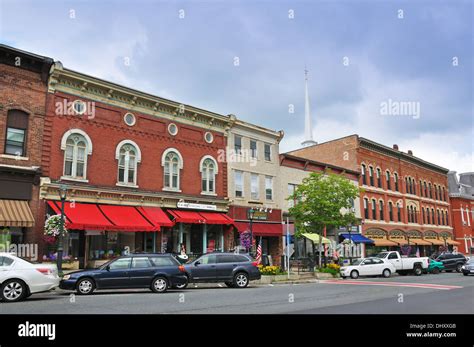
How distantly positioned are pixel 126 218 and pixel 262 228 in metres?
11.2

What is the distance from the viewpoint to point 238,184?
3067 cm

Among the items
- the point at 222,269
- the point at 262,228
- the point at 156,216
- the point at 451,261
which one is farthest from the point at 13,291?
the point at 451,261

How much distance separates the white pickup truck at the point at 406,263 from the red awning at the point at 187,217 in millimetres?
12882

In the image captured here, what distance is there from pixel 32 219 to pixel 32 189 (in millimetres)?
1727

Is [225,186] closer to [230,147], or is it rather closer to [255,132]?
[230,147]

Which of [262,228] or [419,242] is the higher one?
[262,228]

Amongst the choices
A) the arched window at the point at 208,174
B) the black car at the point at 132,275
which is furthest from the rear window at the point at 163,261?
the arched window at the point at 208,174

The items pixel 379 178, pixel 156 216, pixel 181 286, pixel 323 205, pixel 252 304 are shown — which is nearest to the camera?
pixel 252 304

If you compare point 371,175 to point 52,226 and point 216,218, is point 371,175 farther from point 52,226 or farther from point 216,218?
point 52,226

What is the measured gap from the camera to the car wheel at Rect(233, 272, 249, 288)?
717 inches

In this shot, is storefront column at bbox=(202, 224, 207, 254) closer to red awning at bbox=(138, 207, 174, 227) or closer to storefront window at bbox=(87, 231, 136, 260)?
red awning at bbox=(138, 207, 174, 227)

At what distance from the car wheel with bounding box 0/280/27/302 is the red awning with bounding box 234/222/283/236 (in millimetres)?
17256
